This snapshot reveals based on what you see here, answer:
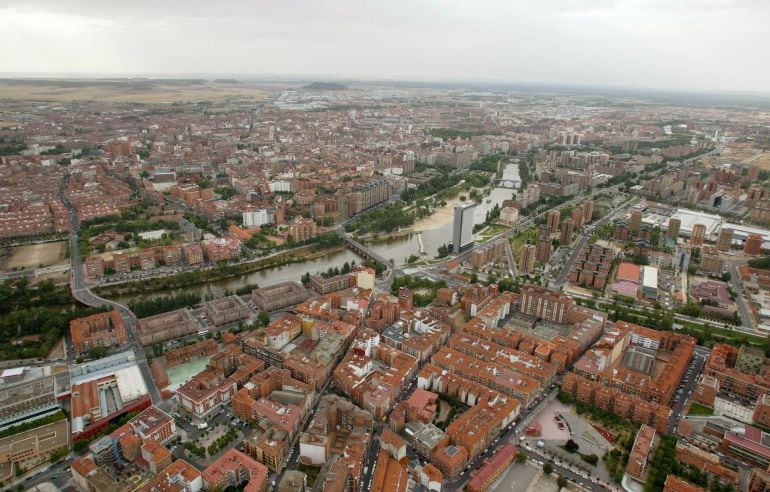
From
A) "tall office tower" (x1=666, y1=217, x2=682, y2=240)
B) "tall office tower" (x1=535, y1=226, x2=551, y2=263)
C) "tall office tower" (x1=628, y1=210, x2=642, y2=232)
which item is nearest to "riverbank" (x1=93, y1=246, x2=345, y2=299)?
"tall office tower" (x1=535, y1=226, x2=551, y2=263)

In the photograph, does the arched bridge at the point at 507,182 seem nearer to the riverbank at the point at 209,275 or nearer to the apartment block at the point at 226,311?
the riverbank at the point at 209,275

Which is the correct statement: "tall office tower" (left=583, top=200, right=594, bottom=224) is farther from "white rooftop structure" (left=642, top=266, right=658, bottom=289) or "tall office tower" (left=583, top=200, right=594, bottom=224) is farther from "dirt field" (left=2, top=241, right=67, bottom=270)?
"dirt field" (left=2, top=241, right=67, bottom=270)

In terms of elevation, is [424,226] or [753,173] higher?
[753,173]

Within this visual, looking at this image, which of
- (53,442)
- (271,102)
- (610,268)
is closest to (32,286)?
(53,442)

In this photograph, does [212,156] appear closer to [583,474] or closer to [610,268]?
[610,268]

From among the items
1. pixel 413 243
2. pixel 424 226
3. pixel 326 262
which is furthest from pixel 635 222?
pixel 326 262

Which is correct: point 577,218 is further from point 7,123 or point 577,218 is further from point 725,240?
point 7,123
